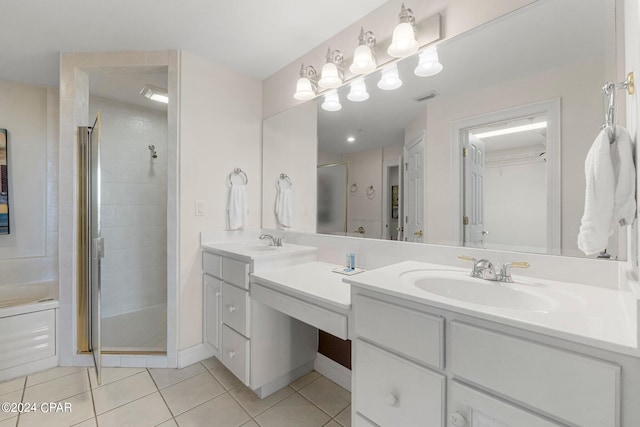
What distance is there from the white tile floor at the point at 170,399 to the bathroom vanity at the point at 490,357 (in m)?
0.65

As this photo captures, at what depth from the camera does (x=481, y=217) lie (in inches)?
51.1

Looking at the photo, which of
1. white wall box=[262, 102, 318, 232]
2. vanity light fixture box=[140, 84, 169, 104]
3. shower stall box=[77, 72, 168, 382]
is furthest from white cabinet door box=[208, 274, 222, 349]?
vanity light fixture box=[140, 84, 169, 104]

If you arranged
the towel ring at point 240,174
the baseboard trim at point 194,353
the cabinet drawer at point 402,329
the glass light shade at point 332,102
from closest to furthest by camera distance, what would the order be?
the cabinet drawer at point 402,329 < the glass light shade at point 332,102 < the baseboard trim at point 194,353 < the towel ring at point 240,174

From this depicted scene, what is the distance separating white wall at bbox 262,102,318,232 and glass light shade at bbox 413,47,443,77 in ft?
2.62

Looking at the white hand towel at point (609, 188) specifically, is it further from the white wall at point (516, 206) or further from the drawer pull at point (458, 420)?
the drawer pull at point (458, 420)

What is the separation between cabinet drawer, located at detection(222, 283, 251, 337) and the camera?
1646mm

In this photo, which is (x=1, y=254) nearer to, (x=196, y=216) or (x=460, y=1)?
(x=196, y=216)

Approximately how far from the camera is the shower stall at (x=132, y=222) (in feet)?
8.95

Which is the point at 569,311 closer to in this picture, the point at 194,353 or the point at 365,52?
the point at 365,52

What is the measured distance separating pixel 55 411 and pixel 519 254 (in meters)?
2.55

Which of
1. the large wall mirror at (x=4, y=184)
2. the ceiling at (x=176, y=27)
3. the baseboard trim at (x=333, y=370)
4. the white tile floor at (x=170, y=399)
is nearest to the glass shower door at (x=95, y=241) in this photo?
the white tile floor at (x=170, y=399)

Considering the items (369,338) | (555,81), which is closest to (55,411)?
(369,338)

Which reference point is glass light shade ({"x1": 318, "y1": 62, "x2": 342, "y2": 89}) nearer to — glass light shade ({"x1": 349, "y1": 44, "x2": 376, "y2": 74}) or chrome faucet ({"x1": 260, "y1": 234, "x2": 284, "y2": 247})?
glass light shade ({"x1": 349, "y1": 44, "x2": 376, "y2": 74})

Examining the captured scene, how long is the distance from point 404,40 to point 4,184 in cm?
334
